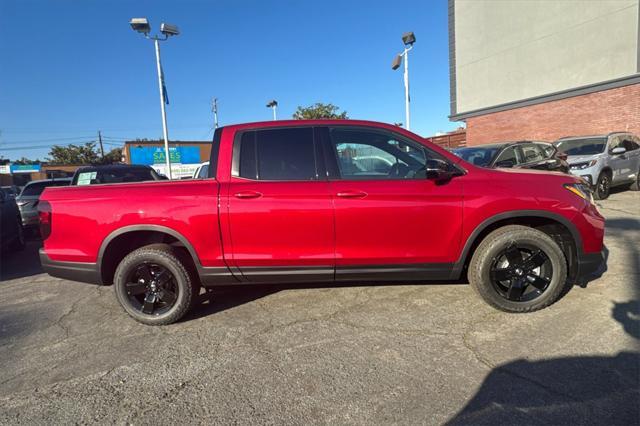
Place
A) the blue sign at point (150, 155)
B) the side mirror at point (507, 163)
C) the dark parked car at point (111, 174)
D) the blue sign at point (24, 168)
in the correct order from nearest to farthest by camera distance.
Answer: the dark parked car at point (111, 174)
the side mirror at point (507, 163)
the blue sign at point (150, 155)
the blue sign at point (24, 168)

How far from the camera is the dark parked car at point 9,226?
604cm

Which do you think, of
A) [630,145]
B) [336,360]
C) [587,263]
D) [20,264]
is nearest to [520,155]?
[630,145]

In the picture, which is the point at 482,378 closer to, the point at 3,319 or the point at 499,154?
the point at 3,319

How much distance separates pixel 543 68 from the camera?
61.5ft

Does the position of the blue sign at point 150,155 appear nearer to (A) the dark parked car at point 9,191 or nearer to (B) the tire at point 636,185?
(A) the dark parked car at point 9,191

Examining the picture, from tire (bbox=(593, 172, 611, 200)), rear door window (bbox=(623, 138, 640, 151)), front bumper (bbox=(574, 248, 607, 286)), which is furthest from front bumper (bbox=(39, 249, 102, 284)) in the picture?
rear door window (bbox=(623, 138, 640, 151))

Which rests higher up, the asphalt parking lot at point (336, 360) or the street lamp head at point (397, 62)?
the street lamp head at point (397, 62)

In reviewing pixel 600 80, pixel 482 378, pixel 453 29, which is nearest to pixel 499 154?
pixel 482 378

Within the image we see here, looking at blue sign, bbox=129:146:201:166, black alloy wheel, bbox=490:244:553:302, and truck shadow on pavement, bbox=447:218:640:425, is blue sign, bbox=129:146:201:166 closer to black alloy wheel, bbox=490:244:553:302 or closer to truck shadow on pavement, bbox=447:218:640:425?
black alloy wheel, bbox=490:244:553:302

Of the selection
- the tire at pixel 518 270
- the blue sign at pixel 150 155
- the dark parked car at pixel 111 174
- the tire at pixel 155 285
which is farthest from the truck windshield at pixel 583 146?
the blue sign at pixel 150 155

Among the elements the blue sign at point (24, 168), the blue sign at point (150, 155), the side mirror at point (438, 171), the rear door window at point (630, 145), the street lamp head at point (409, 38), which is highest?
the street lamp head at point (409, 38)

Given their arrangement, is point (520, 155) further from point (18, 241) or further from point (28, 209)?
point (28, 209)

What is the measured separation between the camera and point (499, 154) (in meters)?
7.82

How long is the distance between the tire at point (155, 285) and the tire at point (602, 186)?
9.79 meters
